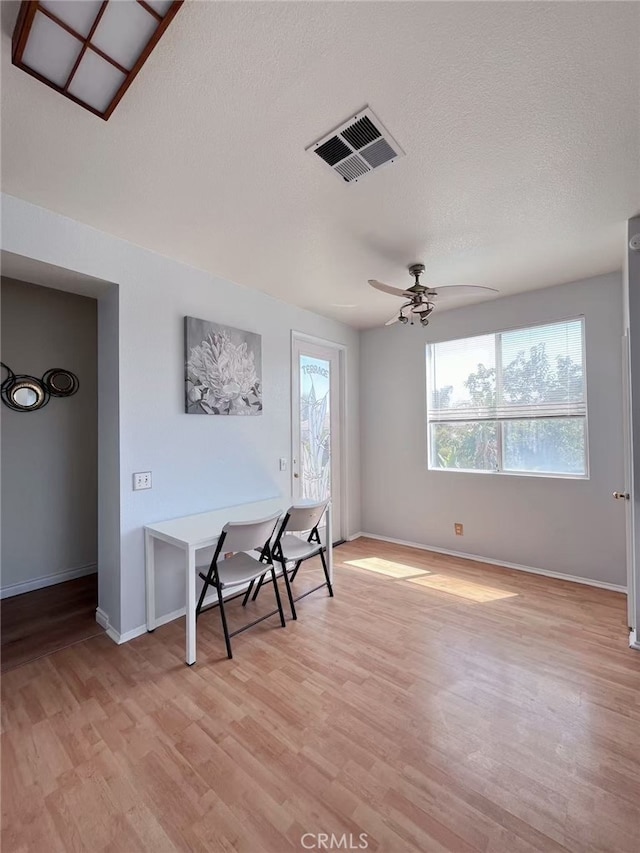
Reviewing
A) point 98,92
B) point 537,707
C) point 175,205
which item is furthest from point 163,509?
point 537,707

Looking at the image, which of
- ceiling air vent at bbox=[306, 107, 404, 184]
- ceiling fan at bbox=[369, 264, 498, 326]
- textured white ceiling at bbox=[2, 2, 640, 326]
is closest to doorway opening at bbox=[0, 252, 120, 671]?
textured white ceiling at bbox=[2, 2, 640, 326]

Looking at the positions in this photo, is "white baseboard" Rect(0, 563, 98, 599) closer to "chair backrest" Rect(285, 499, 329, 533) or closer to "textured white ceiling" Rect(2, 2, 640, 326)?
"chair backrest" Rect(285, 499, 329, 533)

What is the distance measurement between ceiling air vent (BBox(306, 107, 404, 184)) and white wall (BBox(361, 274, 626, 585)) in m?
2.47

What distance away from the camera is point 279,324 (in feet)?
11.9

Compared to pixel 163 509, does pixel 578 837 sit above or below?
below

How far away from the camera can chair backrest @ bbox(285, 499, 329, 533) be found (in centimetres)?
265

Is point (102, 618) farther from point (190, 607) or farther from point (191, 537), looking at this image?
point (191, 537)

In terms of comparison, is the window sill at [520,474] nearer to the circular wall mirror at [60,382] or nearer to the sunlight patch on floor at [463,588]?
the sunlight patch on floor at [463,588]

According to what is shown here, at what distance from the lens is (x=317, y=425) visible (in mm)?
4191

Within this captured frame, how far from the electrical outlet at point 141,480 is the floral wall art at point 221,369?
1.82 feet

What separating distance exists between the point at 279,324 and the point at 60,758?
3.27 metres

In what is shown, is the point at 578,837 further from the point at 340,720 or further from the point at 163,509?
the point at 163,509

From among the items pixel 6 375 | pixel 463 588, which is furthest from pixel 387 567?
pixel 6 375

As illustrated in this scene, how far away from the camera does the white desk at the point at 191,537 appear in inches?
84.6
